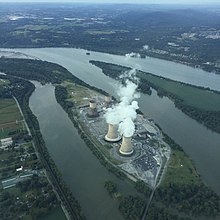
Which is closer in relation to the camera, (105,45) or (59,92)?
(59,92)

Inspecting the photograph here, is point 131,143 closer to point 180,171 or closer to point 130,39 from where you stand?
point 180,171

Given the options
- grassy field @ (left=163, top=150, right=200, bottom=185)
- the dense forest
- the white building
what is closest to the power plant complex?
grassy field @ (left=163, top=150, right=200, bottom=185)

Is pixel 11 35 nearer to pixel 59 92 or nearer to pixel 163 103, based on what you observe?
pixel 59 92

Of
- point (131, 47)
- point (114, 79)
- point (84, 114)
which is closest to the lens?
point (84, 114)

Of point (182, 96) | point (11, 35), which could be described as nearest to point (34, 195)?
point (182, 96)

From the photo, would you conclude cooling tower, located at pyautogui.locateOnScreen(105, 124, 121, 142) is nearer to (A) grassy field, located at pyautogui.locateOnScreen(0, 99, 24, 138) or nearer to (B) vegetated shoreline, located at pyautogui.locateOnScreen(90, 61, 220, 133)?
(A) grassy field, located at pyautogui.locateOnScreen(0, 99, 24, 138)

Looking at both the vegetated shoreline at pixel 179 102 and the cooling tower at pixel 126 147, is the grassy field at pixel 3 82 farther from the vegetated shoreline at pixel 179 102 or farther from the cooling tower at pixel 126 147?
the cooling tower at pixel 126 147

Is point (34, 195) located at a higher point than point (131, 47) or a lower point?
higher

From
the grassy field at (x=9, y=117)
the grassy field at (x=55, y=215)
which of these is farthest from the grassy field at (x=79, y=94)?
the grassy field at (x=55, y=215)
